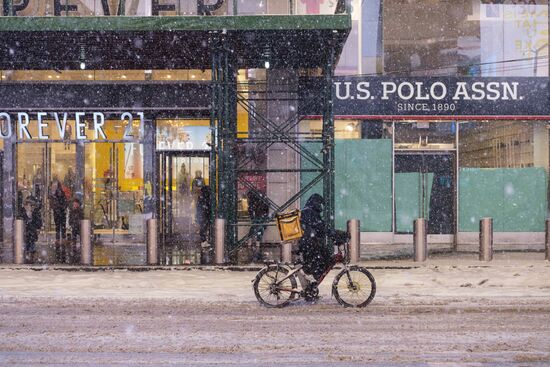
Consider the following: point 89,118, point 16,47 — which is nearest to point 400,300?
point 16,47

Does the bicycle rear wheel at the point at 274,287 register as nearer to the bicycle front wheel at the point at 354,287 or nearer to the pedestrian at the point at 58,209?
the bicycle front wheel at the point at 354,287

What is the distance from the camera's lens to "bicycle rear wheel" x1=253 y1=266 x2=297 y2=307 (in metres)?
9.90

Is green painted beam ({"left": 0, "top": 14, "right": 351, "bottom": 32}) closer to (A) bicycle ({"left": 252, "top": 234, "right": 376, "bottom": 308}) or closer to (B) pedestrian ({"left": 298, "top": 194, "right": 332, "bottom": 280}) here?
(B) pedestrian ({"left": 298, "top": 194, "right": 332, "bottom": 280})

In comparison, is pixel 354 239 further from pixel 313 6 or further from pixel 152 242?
pixel 313 6

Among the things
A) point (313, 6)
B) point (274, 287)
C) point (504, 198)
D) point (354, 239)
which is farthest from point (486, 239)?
point (313, 6)

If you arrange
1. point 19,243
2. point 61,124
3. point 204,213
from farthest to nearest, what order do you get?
1. point 61,124
2. point 204,213
3. point 19,243

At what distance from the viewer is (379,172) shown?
1995 cm

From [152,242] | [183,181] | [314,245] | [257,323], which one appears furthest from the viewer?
[183,181]

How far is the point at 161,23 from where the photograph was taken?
48.1 ft

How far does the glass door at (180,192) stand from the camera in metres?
19.8

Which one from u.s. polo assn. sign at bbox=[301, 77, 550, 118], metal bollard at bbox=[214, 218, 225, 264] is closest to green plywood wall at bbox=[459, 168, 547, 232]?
u.s. polo assn. sign at bbox=[301, 77, 550, 118]

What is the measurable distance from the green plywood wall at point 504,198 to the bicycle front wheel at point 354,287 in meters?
10.8

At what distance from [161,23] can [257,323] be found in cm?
812

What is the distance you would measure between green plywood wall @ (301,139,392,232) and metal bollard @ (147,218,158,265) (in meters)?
6.59
